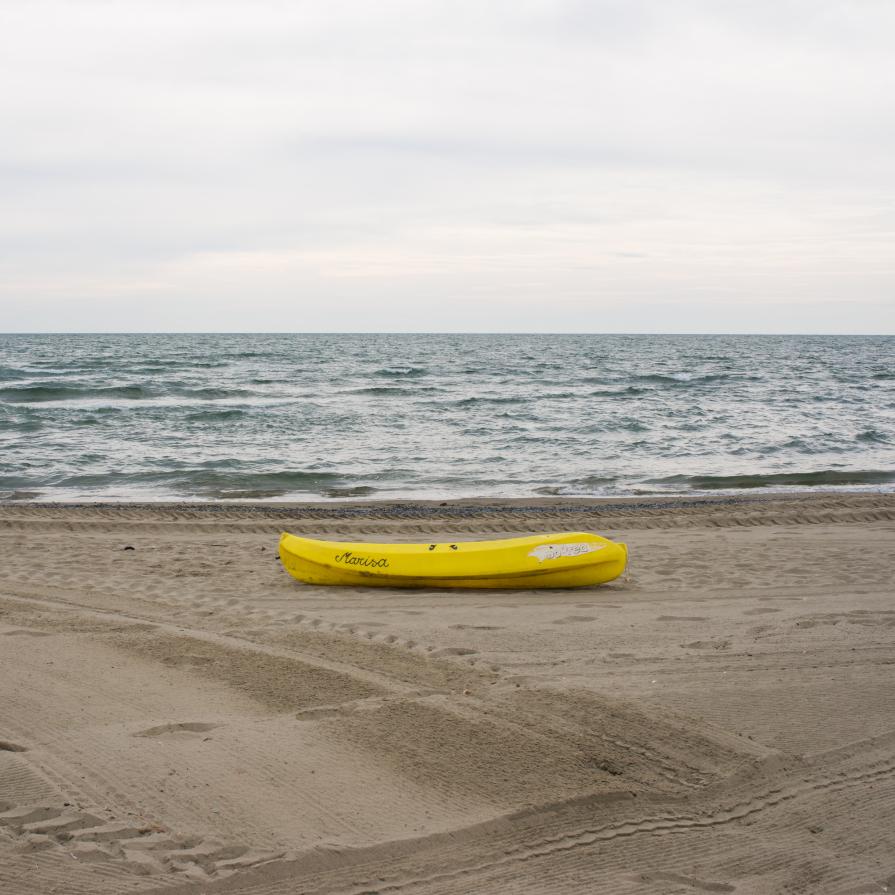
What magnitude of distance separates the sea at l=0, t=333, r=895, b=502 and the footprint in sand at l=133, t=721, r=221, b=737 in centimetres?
893

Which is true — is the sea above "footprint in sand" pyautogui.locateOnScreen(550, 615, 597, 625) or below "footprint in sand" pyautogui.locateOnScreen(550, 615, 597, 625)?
above

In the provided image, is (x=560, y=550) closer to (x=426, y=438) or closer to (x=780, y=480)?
(x=780, y=480)

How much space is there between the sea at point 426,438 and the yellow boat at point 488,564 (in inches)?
215

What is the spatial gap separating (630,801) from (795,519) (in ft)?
26.7

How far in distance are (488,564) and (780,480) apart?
8906 millimetres

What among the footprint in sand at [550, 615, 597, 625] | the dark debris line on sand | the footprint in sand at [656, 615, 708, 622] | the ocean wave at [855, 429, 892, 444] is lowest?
the footprint in sand at [550, 615, 597, 625]

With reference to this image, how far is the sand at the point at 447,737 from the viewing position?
10.9 feet

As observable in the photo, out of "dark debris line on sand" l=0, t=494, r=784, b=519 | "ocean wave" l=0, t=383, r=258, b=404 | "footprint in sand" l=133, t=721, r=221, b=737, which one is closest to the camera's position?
"footprint in sand" l=133, t=721, r=221, b=737

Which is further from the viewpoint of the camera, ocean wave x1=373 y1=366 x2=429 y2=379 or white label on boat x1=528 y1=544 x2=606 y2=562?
ocean wave x1=373 y1=366 x2=429 y2=379

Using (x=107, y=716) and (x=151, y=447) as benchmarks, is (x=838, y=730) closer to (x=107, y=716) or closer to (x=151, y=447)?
(x=107, y=716)

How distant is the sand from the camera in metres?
3.32

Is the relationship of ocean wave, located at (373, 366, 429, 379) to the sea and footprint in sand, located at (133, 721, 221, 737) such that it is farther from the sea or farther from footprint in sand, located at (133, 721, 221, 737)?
footprint in sand, located at (133, 721, 221, 737)

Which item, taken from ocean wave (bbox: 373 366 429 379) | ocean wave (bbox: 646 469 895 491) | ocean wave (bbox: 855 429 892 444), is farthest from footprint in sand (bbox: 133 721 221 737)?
ocean wave (bbox: 373 366 429 379)

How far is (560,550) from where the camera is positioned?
24.9 ft
